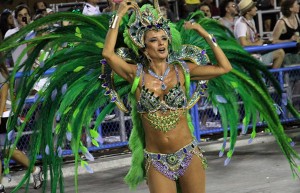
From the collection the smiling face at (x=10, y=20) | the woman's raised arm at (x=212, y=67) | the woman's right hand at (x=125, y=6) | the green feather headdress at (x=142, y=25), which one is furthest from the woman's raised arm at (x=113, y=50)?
the smiling face at (x=10, y=20)

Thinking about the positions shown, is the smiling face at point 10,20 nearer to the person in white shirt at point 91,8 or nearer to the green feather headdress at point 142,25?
the person in white shirt at point 91,8

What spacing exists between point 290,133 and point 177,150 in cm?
615

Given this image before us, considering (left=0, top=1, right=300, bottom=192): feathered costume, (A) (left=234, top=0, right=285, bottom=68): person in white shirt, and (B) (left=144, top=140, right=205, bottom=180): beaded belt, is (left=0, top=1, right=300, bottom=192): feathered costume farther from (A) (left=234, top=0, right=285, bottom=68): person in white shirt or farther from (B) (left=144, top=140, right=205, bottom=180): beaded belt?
(A) (left=234, top=0, right=285, bottom=68): person in white shirt

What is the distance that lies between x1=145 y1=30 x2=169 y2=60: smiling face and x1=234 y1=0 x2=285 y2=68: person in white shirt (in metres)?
6.11

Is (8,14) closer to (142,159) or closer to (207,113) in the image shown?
(207,113)

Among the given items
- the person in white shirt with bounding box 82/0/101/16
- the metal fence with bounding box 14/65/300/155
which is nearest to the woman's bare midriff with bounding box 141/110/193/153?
the metal fence with bounding box 14/65/300/155

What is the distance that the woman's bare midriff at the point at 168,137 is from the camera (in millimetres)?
6188

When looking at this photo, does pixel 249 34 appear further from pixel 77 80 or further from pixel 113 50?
pixel 113 50

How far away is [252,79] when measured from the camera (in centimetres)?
692

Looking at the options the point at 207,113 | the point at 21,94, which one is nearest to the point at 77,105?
the point at 21,94

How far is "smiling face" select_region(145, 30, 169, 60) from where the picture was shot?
6.14 meters

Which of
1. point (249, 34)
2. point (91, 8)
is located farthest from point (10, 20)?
point (249, 34)

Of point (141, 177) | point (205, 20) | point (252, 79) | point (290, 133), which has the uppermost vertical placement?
point (205, 20)

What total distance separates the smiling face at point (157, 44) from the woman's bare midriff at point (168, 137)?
0.43m
